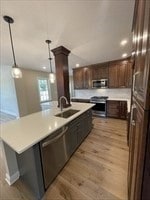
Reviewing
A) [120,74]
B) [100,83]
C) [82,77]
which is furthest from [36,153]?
[82,77]

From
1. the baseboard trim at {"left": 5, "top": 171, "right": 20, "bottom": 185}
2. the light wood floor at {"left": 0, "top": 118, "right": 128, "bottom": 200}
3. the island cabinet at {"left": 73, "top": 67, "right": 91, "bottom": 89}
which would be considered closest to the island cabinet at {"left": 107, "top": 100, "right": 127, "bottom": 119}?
the island cabinet at {"left": 73, "top": 67, "right": 91, "bottom": 89}

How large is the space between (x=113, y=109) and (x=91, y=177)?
305 cm

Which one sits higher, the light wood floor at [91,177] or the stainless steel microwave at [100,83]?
the stainless steel microwave at [100,83]

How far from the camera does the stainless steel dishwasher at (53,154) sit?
1.44m

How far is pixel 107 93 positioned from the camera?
4914 mm

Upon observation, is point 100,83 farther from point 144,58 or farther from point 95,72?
point 144,58

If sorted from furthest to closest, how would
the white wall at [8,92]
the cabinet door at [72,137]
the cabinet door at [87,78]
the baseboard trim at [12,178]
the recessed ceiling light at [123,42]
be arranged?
the white wall at [8,92] → the cabinet door at [87,78] → the recessed ceiling light at [123,42] → the cabinet door at [72,137] → the baseboard trim at [12,178]

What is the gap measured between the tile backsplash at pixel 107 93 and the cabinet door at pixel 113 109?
A: 2.07ft

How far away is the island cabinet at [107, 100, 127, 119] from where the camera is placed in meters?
4.02

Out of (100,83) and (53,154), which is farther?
(100,83)

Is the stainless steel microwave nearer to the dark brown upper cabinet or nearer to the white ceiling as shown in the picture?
the dark brown upper cabinet

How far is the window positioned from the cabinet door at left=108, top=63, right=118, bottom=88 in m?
4.70

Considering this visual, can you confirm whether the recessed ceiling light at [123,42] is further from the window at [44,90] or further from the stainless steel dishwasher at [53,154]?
the window at [44,90]

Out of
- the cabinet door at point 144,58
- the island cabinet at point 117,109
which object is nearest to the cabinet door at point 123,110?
the island cabinet at point 117,109
